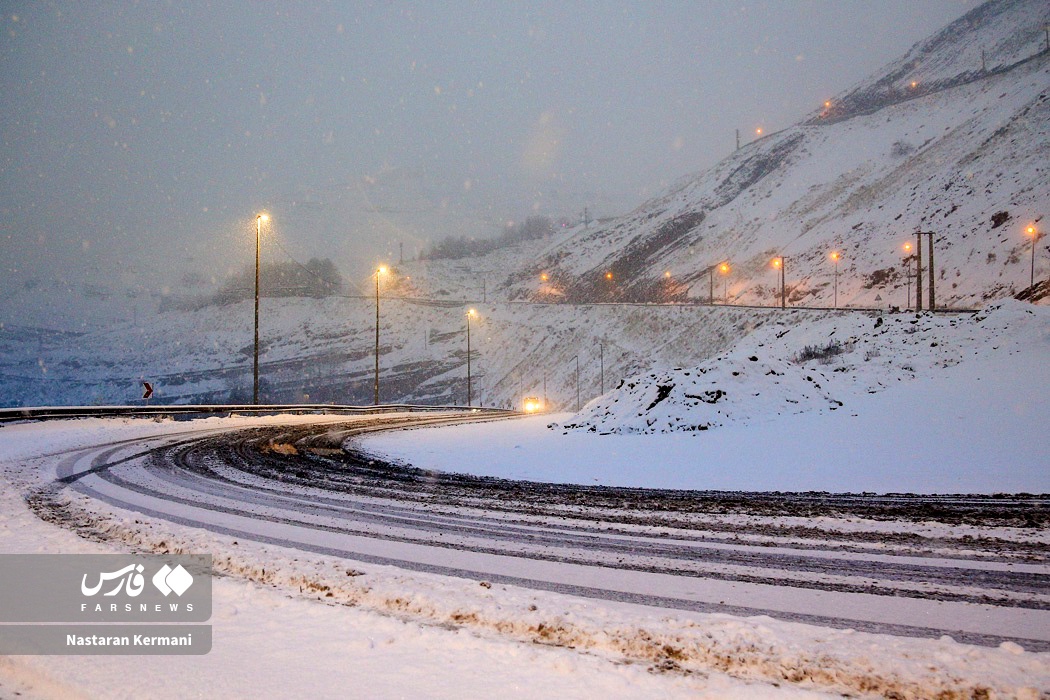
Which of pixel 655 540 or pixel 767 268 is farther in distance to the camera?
pixel 767 268

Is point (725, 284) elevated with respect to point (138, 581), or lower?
elevated

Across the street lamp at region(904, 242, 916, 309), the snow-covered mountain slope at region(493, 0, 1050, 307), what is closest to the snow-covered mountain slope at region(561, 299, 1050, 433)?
the snow-covered mountain slope at region(493, 0, 1050, 307)

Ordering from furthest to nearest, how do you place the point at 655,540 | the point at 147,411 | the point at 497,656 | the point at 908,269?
the point at 908,269 < the point at 147,411 < the point at 655,540 < the point at 497,656

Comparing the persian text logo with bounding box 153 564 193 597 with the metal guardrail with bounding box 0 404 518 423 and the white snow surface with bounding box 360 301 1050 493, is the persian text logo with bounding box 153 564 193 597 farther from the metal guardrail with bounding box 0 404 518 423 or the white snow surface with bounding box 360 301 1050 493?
the metal guardrail with bounding box 0 404 518 423

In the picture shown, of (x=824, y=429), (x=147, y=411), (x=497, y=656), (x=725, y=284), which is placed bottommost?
(x=147, y=411)

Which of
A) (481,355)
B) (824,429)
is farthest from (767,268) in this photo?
(824,429)

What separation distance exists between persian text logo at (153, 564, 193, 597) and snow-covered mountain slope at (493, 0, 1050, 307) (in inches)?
3781

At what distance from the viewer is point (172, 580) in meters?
4.19

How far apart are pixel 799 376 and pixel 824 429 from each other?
4.64 metres

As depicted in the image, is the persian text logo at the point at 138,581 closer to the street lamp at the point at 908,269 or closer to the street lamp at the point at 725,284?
the street lamp at the point at 908,269

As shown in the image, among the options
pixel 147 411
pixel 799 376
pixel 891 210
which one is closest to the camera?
pixel 799 376

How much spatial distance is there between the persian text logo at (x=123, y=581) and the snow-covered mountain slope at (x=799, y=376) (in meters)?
15.4

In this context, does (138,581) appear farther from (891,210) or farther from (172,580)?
(891,210)

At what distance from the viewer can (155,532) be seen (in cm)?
562
